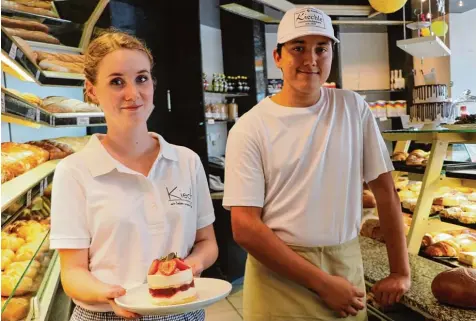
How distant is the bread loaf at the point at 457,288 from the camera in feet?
5.73

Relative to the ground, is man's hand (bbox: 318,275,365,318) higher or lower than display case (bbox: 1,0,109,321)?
lower

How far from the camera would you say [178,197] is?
1354 mm

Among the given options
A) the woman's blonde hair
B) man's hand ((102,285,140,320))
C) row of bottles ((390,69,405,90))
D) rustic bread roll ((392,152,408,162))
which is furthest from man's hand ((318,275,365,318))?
row of bottles ((390,69,405,90))

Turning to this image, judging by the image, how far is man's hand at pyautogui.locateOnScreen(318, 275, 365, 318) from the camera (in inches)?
59.3

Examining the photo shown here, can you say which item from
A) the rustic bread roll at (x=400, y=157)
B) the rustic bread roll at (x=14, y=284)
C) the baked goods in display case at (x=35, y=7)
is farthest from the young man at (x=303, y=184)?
the baked goods in display case at (x=35, y=7)

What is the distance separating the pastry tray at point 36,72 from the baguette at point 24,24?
1.04 ft

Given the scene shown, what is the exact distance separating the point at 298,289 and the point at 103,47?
3.16 ft

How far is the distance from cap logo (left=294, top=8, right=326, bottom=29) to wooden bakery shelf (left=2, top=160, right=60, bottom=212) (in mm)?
1135

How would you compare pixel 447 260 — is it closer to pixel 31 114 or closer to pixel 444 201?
pixel 444 201

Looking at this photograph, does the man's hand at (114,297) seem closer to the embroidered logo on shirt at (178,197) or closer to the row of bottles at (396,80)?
the embroidered logo on shirt at (178,197)

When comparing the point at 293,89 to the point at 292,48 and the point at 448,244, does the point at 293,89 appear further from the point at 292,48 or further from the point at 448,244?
the point at 448,244

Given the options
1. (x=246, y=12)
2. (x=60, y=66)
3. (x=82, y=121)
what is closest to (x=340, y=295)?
(x=82, y=121)

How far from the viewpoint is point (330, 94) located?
1.71 meters

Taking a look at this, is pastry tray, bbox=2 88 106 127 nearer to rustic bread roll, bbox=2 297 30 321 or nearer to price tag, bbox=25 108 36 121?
price tag, bbox=25 108 36 121
